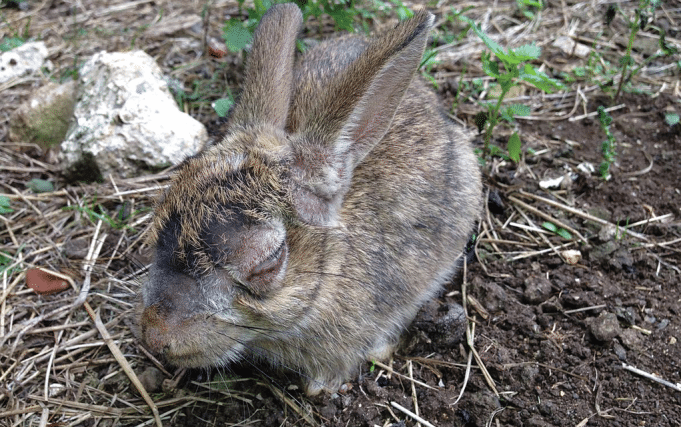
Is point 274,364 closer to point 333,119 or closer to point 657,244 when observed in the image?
point 333,119

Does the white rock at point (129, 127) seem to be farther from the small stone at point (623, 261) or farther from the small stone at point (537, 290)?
the small stone at point (623, 261)

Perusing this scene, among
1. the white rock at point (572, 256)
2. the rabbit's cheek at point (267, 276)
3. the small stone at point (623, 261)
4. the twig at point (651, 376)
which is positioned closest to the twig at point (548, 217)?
the white rock at point (572, 256)

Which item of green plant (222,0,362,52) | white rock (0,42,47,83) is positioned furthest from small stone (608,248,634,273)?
white rock (0,42,47,83)

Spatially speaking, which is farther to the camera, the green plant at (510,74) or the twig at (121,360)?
the green plant at (510,74)

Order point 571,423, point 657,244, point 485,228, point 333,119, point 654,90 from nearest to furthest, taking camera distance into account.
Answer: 1. point 333,119
2. point 571,423
3. point 657,244
4. point 485,228
5. point 654,90

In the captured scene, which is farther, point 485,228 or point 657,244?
point 485,228

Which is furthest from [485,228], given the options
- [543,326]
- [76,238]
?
[76,238]

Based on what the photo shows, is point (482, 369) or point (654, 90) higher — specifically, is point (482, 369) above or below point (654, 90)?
below
